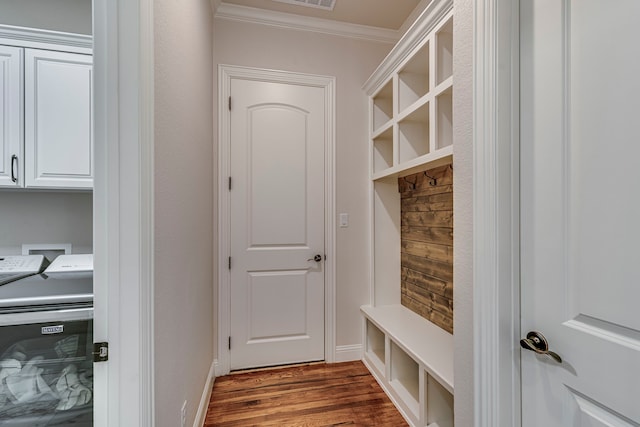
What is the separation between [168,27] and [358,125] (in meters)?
1.65

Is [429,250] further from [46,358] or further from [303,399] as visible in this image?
[46,358]

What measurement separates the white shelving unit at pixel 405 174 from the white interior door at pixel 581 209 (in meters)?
0.50

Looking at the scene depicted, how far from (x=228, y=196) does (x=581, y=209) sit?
206 centimetres

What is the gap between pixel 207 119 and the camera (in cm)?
197

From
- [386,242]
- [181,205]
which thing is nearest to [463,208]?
[181,205]

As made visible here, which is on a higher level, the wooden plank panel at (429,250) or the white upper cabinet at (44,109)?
the white upper cabinet at (44,109)

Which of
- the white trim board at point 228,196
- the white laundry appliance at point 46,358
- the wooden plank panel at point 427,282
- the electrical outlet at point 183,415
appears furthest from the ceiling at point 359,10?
the electrical outlet at point 183,415

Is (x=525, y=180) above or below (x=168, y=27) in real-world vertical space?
below

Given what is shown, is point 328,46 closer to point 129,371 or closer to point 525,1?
point 525,1

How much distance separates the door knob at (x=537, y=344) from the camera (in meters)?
0.83

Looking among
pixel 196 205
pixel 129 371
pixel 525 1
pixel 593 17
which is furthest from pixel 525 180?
pixel 196 205

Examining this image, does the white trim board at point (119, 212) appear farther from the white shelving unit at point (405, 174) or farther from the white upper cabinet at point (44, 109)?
the white shelving unit at point (405, 174)

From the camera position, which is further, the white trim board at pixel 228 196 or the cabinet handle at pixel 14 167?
the white trim board at pixel 228 196

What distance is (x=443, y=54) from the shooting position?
5.01 ft
